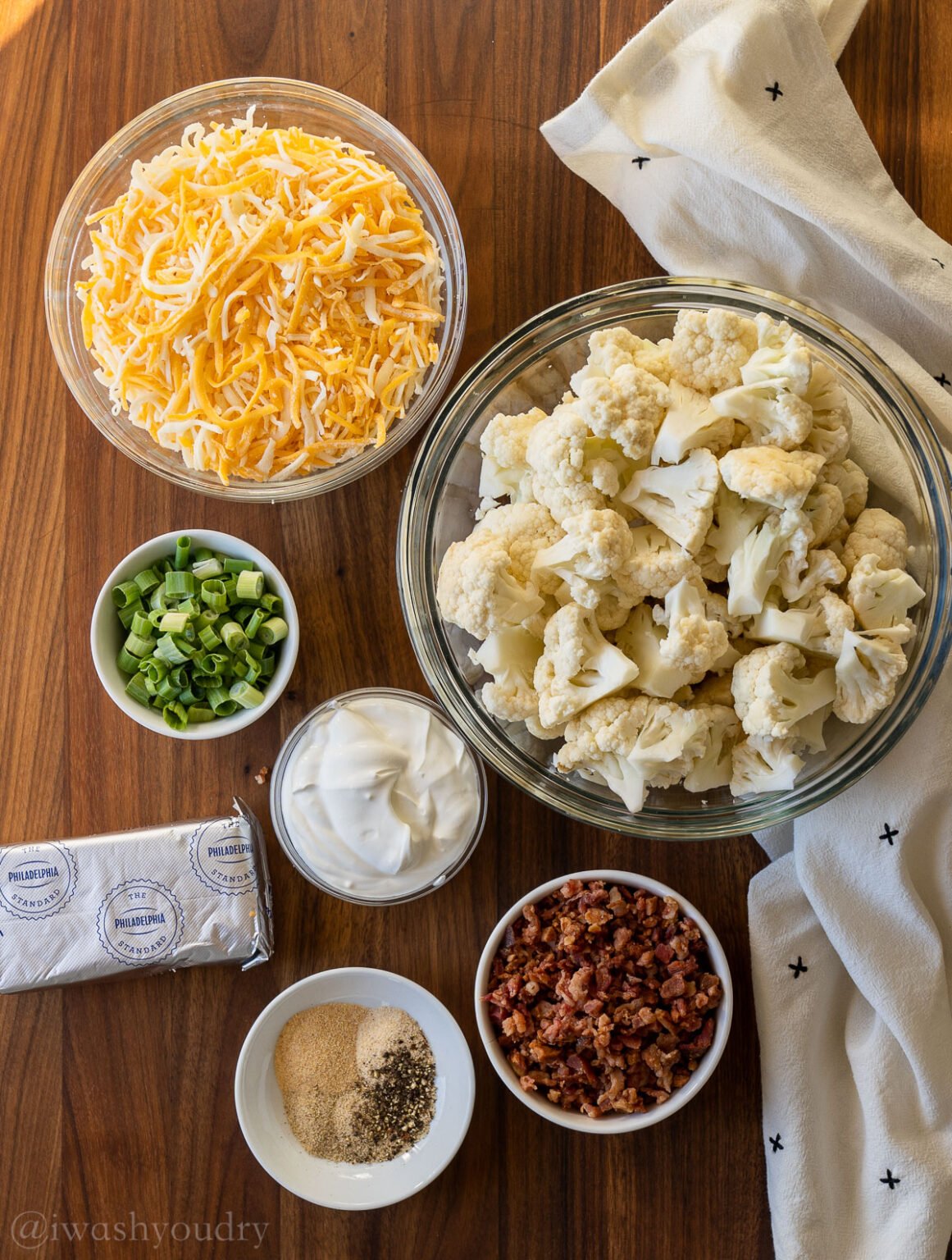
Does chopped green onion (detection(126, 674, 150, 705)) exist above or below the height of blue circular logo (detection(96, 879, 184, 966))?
above

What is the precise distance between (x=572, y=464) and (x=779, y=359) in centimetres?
28

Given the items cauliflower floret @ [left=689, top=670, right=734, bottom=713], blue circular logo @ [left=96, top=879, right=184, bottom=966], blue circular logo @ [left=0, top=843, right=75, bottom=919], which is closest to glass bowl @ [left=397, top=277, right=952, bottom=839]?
cauliflower floret @ [left=689, top=670, right=734, bottom=713]

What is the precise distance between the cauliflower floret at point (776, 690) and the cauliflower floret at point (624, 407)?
299mm

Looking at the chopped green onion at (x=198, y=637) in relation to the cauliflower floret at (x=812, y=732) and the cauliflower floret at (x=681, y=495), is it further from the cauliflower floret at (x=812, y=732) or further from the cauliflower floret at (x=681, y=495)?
the cauliflower floret at (x=812, y=732)

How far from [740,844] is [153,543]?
40.7 inches

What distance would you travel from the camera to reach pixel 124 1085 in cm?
169

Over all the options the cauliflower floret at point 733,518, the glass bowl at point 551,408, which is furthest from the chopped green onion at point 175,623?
the cauliflower floret at point 733,518

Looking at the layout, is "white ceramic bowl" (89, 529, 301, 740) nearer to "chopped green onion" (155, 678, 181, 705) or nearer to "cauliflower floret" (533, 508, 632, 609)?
"chopped green onion" (155, 678, 181, 705)

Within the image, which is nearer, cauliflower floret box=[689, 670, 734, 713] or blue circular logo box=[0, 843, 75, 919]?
cauliflower floret box=[689, 670, 734, 713]

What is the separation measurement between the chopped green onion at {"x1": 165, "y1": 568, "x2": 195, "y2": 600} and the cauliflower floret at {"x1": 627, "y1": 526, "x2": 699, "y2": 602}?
27.3 inches

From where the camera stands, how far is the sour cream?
5.10 ft

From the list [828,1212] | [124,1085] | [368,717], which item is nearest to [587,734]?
[368,717]

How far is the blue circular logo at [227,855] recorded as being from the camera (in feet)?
5.31

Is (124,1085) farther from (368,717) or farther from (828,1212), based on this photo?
(828,1212)
